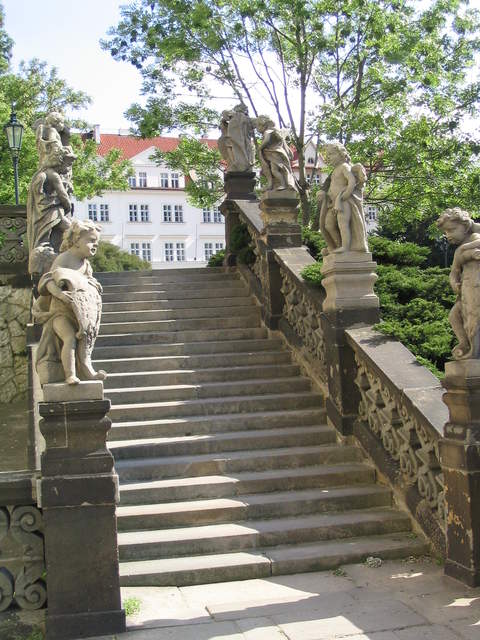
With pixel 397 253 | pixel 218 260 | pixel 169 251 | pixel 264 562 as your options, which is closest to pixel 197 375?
pixel 264 562

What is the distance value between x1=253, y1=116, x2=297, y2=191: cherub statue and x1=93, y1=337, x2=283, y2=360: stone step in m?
2.22

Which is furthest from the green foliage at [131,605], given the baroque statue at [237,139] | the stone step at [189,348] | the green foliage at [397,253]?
the baroque statue at [237,139]

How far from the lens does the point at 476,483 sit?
590cm

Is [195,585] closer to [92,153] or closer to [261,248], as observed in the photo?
[261,248]

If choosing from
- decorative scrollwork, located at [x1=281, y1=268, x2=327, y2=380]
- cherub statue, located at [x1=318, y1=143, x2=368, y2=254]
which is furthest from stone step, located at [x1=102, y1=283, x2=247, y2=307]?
cherub statue, located at [x1=318, y1=143, x2=368, y2=254]

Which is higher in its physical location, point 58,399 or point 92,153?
point 92,153

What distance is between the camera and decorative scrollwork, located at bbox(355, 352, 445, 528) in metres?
6.64

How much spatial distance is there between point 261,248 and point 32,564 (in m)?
6.71

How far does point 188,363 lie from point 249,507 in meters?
3.07

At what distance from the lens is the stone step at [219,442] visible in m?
7.94

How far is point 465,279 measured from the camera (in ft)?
19.6

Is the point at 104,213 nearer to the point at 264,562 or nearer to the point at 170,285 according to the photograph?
the point at 170,285

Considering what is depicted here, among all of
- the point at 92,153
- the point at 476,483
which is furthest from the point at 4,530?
the point at 92,153

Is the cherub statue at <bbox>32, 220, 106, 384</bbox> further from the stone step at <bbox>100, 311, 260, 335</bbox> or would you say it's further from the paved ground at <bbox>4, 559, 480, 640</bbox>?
the stone step at <bbox>100, 311, 260, 335</bbox>
